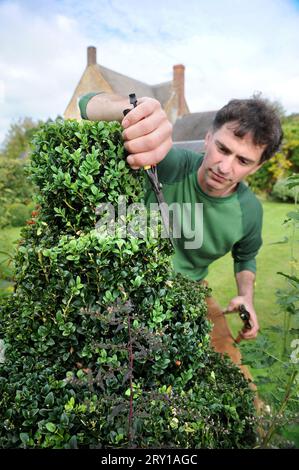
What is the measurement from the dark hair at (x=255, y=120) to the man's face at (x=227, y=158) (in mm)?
47

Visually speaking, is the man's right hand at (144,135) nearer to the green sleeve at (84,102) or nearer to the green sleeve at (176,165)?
the green sleeve at (84,102)

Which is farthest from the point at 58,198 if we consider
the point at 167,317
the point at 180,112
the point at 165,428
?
the point at 180,112

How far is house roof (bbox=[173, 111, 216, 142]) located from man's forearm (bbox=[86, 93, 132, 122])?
2447cm

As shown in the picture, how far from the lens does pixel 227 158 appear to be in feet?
8.39

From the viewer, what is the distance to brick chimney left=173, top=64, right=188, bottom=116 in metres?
27.5

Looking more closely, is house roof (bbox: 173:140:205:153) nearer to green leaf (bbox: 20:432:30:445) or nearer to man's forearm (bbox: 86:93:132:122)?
man's forearm (bbox: 86:93:132:122)

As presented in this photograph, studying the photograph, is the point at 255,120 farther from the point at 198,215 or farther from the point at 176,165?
the point at 198,215

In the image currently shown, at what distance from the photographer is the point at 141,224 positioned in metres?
1.58

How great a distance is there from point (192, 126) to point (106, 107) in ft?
86.7

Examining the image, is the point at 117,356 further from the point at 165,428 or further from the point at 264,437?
the point at 264,437

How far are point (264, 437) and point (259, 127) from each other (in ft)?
6.32

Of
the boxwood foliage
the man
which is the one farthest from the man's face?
the boxwood foliage

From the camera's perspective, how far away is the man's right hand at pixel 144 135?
1.52 metres

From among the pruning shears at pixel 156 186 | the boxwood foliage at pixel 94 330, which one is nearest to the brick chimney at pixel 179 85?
the pruning shears at pixel 156 186
